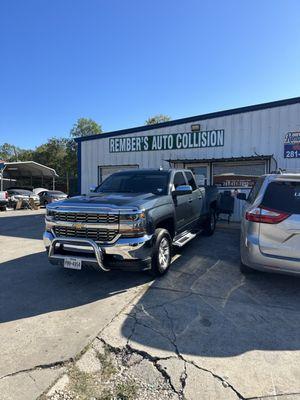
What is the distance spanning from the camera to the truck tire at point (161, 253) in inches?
195

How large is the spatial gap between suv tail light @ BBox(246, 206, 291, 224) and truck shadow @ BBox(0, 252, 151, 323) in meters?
2.04

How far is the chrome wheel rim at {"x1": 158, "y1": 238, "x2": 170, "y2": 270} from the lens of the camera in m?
5.15

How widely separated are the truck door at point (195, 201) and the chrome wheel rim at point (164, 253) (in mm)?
1965

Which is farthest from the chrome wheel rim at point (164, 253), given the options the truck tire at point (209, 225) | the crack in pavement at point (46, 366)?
the truck tire at point (209, 225)

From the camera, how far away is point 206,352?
3125mm

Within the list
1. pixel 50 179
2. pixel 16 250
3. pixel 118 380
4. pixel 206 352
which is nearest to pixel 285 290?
pixel 206 352

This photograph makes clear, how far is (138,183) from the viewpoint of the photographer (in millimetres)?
6285

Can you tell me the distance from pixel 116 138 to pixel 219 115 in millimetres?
4709

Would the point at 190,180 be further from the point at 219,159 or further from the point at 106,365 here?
the point at 106,365

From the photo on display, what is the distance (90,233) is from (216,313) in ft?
7.04

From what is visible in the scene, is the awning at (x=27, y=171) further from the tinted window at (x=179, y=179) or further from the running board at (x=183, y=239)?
the running board at (x=183, y=239)

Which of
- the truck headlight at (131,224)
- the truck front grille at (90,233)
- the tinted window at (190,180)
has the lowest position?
the truck front grille at (90,233)

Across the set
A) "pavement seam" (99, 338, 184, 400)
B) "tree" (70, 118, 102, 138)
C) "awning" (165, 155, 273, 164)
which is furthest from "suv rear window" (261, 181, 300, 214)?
"tree" (70, 118, 102, 138)

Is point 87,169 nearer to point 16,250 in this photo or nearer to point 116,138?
point 116,138
